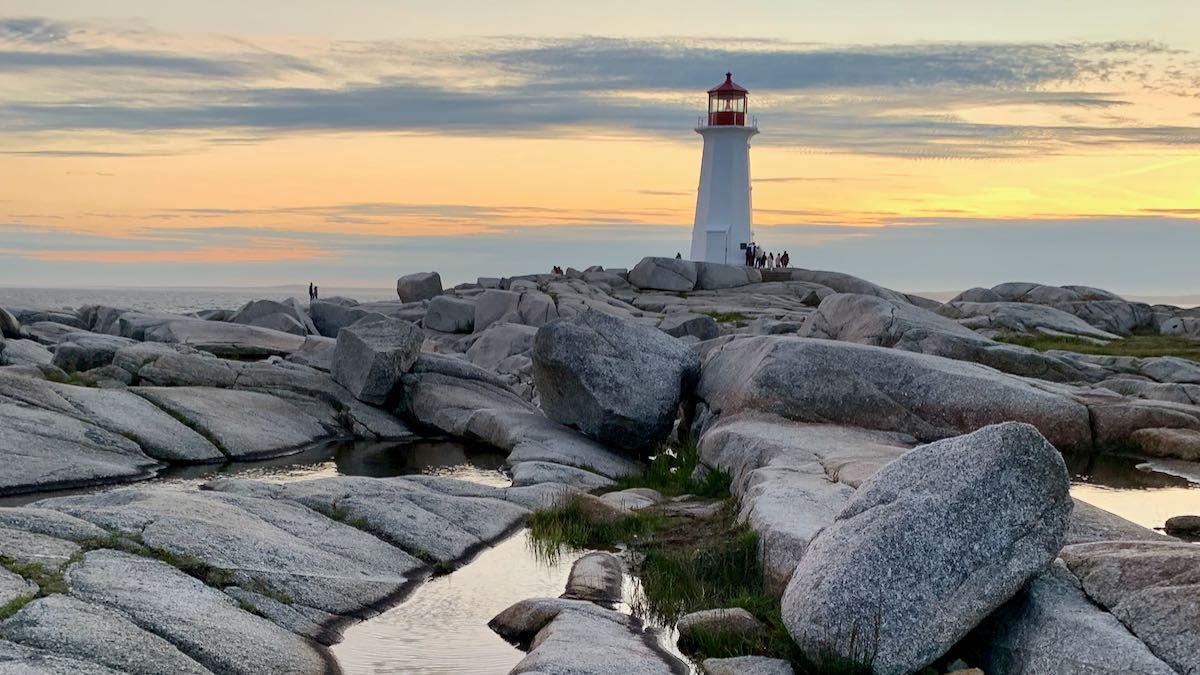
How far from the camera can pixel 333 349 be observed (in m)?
40.3

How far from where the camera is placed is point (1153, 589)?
11703mm

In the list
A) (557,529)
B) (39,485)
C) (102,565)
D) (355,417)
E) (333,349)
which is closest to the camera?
(102,565)

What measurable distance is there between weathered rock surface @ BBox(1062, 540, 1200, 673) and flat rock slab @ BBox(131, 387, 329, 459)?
881 inches

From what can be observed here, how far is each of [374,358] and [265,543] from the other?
1954 centimetres

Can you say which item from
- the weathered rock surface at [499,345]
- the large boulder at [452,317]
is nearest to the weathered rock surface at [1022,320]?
the weathered rock surface at [499,345]

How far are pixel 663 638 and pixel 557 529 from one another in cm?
567

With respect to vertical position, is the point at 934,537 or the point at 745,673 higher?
the point at 934,537

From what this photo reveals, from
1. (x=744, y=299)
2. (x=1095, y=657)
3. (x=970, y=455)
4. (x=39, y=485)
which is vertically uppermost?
(x=970, y=455)

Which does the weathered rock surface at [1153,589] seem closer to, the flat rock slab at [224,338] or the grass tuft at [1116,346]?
the flat rock slab at [224,338]

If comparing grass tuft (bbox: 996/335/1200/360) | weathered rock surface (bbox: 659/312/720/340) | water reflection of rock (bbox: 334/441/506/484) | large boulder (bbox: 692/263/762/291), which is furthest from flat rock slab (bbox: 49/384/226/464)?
large boulder (bbox: 692/263/762/291)

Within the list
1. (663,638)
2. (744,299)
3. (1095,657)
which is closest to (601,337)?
(663,638)

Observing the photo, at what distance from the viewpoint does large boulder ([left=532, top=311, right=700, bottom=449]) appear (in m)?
30.5

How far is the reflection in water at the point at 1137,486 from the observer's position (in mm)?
23703

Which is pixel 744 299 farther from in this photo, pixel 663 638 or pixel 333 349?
pixel 663 638
